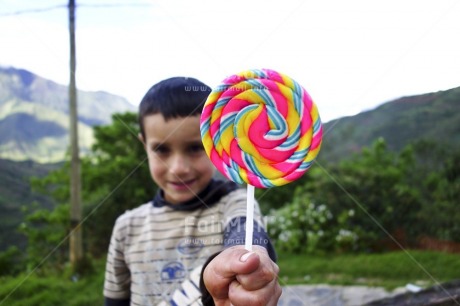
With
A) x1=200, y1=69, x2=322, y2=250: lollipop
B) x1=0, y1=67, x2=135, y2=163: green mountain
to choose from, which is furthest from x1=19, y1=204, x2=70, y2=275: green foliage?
x1=200, y1=69, x2=322, y2=250: lollipop

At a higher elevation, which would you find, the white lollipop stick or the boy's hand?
the white lollipop stick

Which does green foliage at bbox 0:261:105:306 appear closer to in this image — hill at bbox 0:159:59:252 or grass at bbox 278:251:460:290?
hill at bbox 0:159:59:252

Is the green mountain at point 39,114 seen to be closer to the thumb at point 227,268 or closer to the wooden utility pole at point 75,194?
the wooden utility pole at point 75,194

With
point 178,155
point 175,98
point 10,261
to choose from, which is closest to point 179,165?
point 178,155

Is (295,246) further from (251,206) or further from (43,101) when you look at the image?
(251,206)

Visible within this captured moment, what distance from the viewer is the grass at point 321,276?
2144 millimetres

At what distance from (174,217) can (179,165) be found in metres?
0.16

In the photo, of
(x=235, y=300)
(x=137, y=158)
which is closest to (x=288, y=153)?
(x=235, y=300)

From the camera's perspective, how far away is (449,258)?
2.91 meters

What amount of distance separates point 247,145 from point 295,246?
2.64m

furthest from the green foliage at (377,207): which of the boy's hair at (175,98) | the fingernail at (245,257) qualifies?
the fingernail at (245,257)

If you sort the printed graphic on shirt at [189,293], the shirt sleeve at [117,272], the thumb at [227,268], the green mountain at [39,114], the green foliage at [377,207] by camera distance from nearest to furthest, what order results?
the thumb at [227,268]
the printed graphic on shirt at [189,293]
the shirt sleeve at [117,272]
the green mountain at [39,114]
the green foliage at [377,207]

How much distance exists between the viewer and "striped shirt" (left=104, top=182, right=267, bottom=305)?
126cm

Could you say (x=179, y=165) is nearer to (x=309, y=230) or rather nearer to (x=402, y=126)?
(x=309, y=230)
